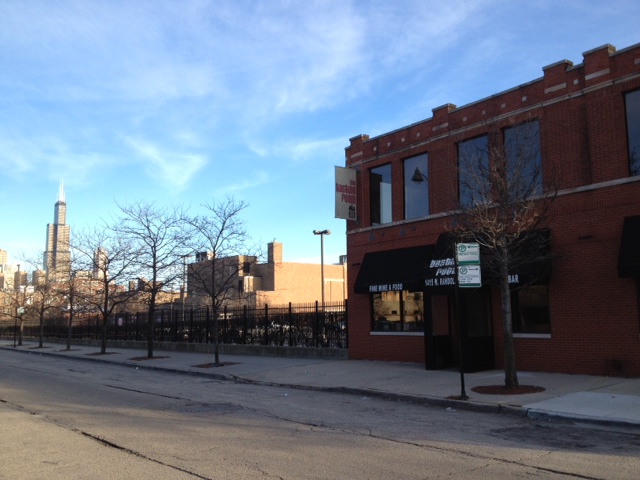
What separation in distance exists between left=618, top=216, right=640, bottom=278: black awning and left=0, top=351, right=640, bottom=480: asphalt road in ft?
16.3

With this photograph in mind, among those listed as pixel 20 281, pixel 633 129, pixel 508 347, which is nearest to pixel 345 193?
pixel 633 129

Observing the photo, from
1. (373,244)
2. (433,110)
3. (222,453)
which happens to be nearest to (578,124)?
(433,110)

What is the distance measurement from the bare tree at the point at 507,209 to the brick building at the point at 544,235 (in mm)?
264

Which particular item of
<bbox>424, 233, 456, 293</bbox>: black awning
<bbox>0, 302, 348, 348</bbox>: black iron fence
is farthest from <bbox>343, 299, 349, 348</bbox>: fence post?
<bbox>424, 233, 456, 293</bbox>: black awning

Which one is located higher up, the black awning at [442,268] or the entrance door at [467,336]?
the black awning at [442,268]

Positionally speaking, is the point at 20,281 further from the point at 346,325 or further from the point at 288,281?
the point at 288,281

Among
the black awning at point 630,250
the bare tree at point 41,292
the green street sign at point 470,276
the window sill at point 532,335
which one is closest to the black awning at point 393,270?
the window sill at point 532,335

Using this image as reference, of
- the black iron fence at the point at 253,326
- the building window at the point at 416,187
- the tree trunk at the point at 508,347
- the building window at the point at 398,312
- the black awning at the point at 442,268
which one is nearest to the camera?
the tree trunk at the point at 508,347

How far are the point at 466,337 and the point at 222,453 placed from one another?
30.2 ft

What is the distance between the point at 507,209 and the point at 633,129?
154 inches

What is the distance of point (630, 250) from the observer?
12.7 m

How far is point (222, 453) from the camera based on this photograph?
7234mm

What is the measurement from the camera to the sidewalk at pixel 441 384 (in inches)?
384

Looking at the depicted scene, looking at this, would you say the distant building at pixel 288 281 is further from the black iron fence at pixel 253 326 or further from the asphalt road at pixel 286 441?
the asphalt road at pixel 286 441
